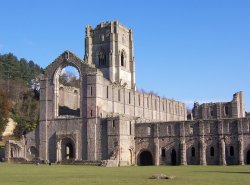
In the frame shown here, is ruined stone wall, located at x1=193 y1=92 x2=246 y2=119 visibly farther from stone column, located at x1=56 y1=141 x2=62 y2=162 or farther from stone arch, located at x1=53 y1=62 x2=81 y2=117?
stone column, located at x1=56 y1=141 x2=62 y2=162

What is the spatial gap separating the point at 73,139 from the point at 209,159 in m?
18.0

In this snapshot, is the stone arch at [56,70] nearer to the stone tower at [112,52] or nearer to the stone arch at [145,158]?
the stone arch at [145,158]

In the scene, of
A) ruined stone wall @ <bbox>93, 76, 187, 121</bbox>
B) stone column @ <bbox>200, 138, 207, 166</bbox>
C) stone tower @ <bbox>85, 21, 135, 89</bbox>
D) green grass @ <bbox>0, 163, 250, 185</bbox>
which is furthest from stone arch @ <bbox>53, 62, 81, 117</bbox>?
green grass @ <bbox>0, 163, 250, 185</bbox>

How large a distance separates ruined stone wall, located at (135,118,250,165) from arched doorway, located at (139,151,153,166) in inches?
33.5

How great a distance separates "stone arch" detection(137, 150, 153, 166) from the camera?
67.4m

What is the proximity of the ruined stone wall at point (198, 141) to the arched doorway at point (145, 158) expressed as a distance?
85cm

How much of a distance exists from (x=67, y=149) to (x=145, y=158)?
1085 cm

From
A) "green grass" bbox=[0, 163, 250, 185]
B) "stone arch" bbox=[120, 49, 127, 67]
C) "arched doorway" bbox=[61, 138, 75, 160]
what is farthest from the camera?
"stone arch" bbox=[120, 49, 127, 67]

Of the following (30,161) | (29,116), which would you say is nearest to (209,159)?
(30,161)

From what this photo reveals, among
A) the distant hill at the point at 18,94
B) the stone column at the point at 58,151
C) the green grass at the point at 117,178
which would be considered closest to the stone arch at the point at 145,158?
the stone column at the point at 58,151

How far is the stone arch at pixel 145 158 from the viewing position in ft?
221

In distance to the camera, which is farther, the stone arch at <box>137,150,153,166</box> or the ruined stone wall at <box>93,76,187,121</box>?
the ruined stone wall at <box>93,76,187,121</box>

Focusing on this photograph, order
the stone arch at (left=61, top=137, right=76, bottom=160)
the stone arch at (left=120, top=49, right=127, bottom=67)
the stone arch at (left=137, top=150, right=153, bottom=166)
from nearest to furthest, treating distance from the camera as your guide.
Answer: the stone arch at (left=137, top=150, right=153, bottom=166), the stone arch at (left=61, top=137, right=76, bottom=160), the stone arch at (left=120, top=49, right=127, bottom=67)

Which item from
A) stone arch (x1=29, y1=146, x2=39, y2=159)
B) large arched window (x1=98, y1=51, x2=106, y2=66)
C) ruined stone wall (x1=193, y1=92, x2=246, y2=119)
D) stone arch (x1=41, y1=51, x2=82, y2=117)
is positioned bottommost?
stone arch (x1=29, y1=146, x2=39, y2=159)
